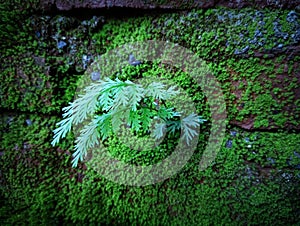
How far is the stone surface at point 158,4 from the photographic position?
38.7 inches

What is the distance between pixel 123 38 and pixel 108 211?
105 centimetres

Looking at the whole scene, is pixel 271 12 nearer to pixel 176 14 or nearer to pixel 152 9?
pixel 176 14

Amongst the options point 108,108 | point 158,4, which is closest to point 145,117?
point 108,108

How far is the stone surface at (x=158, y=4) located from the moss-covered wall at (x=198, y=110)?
0.04 meters

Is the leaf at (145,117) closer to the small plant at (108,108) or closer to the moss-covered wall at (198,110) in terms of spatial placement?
the small plant at (108,108)

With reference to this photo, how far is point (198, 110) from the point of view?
1.12 metres

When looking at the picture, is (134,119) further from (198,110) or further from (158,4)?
(158,4)

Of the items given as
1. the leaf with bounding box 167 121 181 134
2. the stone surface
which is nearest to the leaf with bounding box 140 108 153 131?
the leaf with bounding box 167 121 181 134

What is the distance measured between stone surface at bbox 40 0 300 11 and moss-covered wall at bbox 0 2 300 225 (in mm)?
40

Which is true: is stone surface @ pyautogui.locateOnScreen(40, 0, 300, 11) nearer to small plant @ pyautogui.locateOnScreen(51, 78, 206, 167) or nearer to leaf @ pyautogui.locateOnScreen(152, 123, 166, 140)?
small plant @ pyautogui.locateOnScreen(51, 78, 206, 167)

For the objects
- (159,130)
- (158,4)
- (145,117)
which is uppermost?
(158,4)

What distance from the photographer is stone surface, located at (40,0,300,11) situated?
98 centimetres

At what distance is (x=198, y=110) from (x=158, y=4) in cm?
61

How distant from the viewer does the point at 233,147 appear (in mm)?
1106
